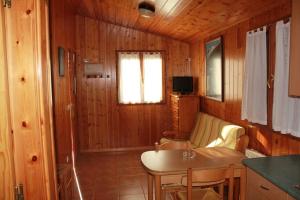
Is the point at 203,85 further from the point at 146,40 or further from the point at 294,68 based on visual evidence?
the point at 294,68

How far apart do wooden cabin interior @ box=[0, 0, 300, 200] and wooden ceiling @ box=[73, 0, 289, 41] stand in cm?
2

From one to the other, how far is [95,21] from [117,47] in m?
0.68

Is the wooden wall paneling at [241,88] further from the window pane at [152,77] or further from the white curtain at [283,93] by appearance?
the window pane at [152,77]

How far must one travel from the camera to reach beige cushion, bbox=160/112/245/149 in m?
3.21

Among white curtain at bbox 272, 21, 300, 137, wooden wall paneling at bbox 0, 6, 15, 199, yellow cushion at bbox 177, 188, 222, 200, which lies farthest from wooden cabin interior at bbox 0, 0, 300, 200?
yellow cushion at bbox 177, 188, 222, 200

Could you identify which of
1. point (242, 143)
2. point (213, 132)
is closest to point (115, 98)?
point (213, 132)

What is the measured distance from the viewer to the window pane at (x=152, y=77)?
5.38m

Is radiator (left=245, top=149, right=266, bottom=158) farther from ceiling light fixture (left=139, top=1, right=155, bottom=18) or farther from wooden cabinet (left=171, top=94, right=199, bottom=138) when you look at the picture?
ceiling light fixture (left=139, top=1, right=155, bottom=18)

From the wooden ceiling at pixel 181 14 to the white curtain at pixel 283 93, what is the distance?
13.5 inches

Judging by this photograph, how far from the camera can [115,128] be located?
5422 millimetres

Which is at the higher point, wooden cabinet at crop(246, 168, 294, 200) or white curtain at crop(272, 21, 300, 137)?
white curtain at crop(272, 21, 300, 137)

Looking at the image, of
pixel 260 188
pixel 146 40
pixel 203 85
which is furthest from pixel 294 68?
pixel 146 40

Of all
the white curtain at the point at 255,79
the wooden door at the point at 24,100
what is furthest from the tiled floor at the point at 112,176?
the wooden door at the point at 24,100

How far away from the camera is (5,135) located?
1.07 metres
